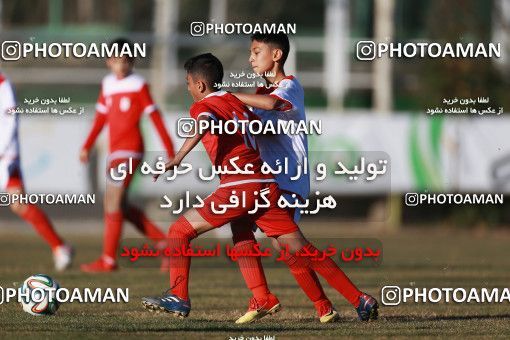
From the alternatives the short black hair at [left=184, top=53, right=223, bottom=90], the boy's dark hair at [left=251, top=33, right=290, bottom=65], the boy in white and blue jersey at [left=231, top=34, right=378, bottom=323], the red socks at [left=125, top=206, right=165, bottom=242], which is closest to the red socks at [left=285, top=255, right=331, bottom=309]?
the boy in white and blue jersey at [left=231, top=34, right=378, bottom=323]

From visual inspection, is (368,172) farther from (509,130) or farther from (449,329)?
(509,130)

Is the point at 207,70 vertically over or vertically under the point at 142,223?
under

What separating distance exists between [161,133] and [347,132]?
9.18 meters

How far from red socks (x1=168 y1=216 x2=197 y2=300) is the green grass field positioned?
0.88 feet

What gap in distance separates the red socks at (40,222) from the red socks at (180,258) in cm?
517

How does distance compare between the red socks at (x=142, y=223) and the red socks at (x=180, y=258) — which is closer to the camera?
the red socks at (x=180, y=258)

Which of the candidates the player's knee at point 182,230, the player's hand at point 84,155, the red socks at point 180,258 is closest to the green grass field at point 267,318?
the red socks at point 180,258

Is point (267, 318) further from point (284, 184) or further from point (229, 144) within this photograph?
point (229, 144)

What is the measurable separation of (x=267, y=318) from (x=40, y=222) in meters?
4.89

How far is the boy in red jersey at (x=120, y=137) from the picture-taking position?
13609 millimetres

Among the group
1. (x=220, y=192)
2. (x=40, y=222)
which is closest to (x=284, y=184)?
(x=220, y=192)

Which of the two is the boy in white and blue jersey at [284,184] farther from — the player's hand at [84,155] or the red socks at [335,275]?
the player's hand at [84,155]

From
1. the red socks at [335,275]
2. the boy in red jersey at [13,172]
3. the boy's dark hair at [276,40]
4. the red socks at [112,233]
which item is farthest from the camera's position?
the red socks at [112,233]

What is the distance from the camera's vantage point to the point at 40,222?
13.6 meters
